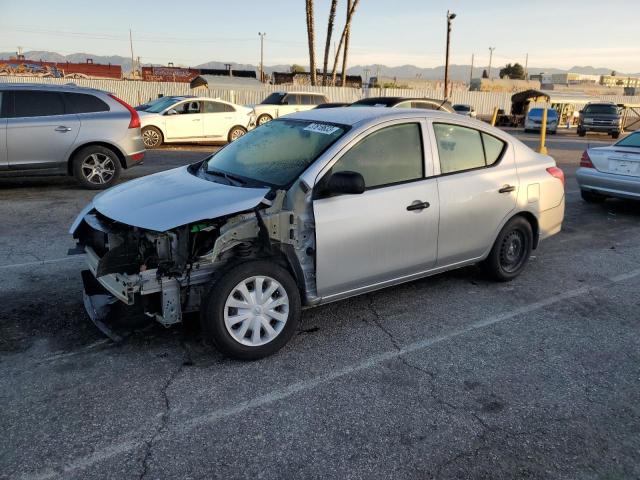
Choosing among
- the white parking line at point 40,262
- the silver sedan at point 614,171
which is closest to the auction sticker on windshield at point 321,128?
the white parking line at point 40,262

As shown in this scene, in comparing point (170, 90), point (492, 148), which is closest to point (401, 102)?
point (492, 148)

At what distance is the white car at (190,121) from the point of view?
53.1 ft

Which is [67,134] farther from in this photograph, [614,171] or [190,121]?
[614,171]

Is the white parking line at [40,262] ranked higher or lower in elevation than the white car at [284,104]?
lower

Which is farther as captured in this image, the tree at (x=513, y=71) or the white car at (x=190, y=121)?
the tree at (x=513, y=71)

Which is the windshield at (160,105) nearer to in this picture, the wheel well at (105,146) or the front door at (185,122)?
the front door at (185,122)

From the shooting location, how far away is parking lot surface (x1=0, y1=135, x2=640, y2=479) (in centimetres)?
283

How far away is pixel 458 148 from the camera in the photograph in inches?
193

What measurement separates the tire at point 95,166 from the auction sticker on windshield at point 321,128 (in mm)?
5875

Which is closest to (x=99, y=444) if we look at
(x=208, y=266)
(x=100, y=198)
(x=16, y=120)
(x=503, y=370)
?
(x=208, y=266)

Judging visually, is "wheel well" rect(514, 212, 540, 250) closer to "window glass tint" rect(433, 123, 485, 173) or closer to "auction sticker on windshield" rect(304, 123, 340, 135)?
"window glass tint" rect(433, 123, 485, 173)

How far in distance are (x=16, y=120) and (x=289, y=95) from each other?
13404mm

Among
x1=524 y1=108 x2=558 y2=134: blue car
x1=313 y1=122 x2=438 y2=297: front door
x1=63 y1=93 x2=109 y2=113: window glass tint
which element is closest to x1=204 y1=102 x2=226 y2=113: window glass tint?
x1=63 y1=93 x2=109 y2=113: window glass tint

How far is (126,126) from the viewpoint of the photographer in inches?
372
